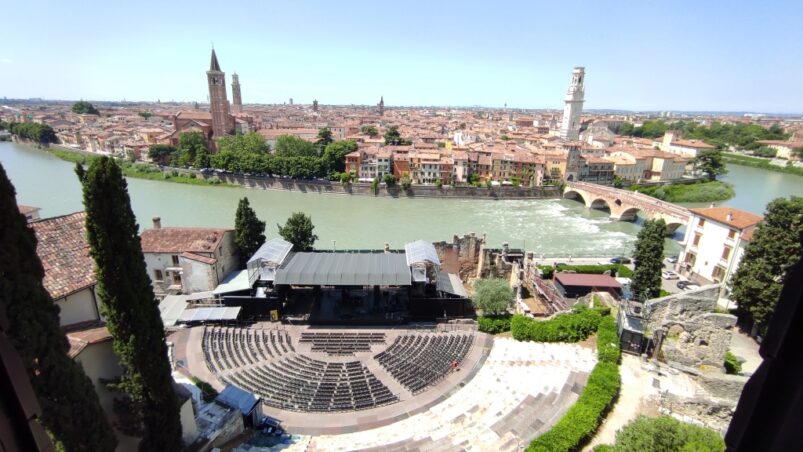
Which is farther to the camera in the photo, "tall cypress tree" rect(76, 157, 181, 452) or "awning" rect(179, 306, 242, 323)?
"awning" rect(179, 306, 242, 323)

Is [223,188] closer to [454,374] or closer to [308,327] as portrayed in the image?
[308,327]

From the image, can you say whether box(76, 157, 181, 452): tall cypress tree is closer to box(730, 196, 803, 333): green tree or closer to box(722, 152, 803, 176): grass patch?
box(730, 196, 803, 333): green tree

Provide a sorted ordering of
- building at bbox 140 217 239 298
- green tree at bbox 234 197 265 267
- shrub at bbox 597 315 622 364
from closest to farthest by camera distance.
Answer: shrub at bbox 597 315 622 364
building at bbox 140 217 239 298
green tree at bbox 234 197 265 267

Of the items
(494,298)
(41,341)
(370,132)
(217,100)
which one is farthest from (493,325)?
(370,132)

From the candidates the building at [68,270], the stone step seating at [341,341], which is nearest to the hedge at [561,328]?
the stone step seating at [341,341]

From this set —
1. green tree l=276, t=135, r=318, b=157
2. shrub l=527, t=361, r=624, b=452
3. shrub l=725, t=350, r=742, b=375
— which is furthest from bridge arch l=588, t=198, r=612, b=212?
shrub l=527, t=361, r=624, b=452

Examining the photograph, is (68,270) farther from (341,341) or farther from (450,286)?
(450,286)

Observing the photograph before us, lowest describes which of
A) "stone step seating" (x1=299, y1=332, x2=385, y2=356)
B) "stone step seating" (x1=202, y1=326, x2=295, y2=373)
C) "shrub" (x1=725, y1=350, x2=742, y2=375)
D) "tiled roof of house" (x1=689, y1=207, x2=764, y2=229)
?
"stone step seating" (x1=299, y1=332, x2=385, y2=356)
